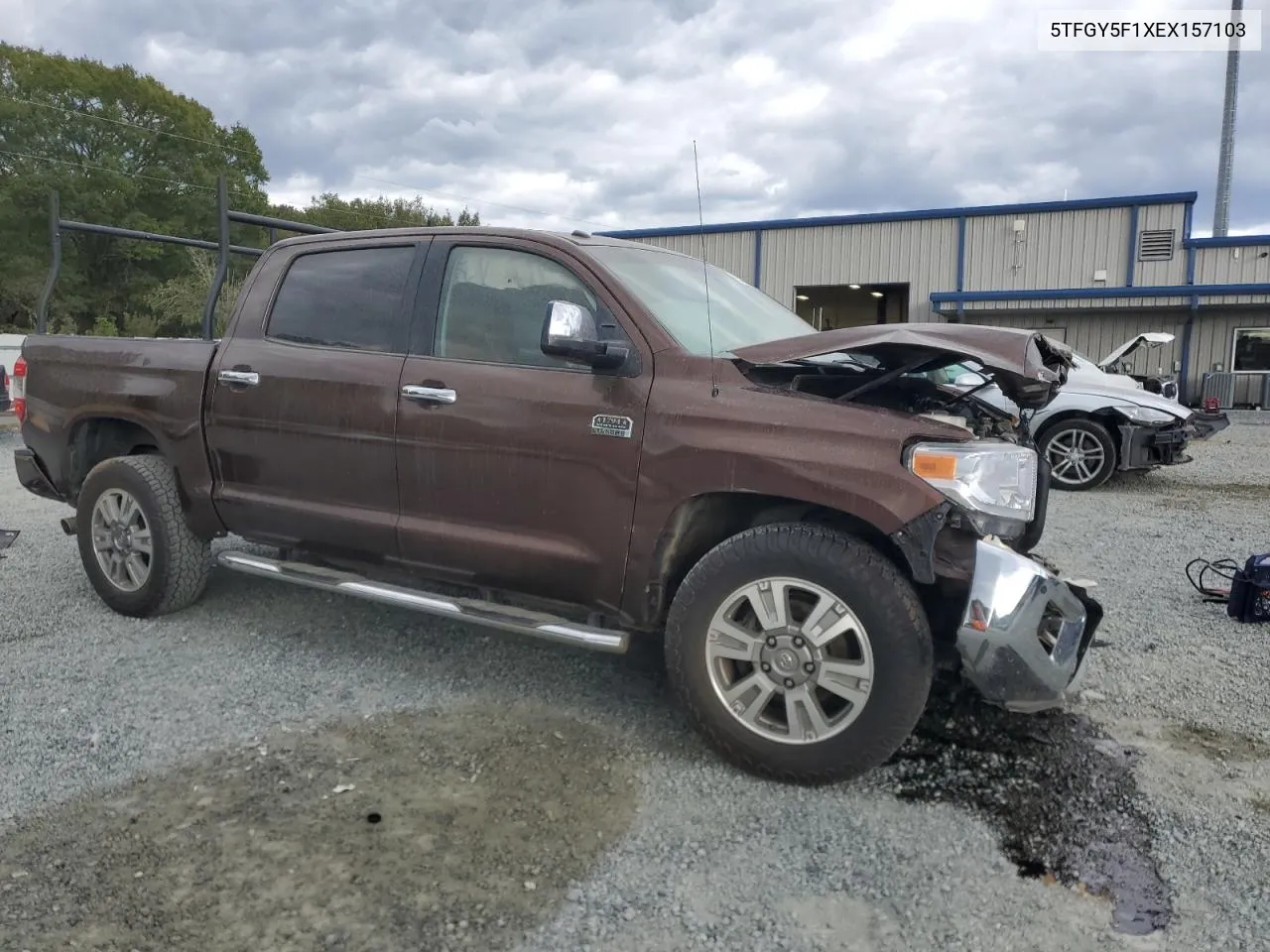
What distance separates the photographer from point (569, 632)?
3328 millimetres

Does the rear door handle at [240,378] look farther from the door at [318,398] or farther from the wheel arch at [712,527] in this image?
the wheel arch at [712,527]

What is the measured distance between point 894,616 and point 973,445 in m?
0.60

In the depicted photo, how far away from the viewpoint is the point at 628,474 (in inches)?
130

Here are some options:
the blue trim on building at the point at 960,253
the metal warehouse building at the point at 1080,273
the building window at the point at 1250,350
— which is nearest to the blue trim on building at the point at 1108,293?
the metal warehouse building at the point at 1080,273

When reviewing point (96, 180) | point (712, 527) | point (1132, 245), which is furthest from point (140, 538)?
point (96, 180)

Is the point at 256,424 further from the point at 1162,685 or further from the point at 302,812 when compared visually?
the point at 1162,685

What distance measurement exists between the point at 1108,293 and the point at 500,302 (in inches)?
799

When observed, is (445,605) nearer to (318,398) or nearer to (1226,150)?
(318,398)

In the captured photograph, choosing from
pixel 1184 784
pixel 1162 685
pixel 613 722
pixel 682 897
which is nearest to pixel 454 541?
pixel 613 722

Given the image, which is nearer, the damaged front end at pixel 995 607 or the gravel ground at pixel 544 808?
the gravel ground at pixel 544 808

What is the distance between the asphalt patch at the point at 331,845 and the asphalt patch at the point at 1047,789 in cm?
108

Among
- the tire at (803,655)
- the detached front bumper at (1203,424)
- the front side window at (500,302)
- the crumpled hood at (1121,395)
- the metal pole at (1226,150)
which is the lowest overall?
the tire at (803,655)

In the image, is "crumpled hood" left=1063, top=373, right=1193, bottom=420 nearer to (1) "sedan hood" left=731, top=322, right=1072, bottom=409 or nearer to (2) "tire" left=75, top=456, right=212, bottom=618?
(1) "sedan hood" left=731, top=322, right=1072, bottom=409

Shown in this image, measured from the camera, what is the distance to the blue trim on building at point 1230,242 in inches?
790
